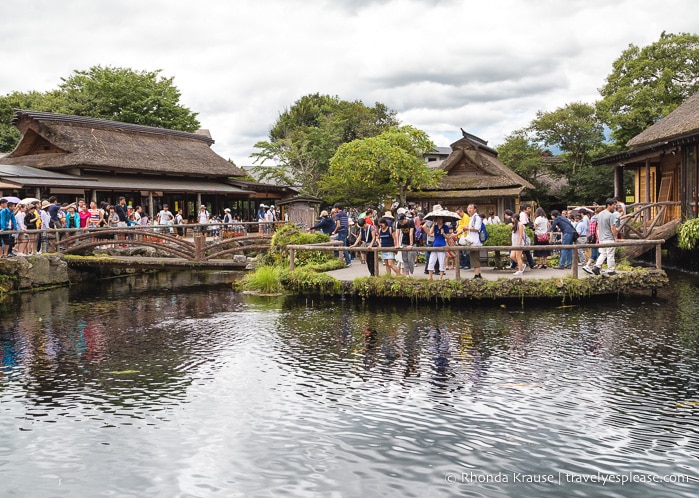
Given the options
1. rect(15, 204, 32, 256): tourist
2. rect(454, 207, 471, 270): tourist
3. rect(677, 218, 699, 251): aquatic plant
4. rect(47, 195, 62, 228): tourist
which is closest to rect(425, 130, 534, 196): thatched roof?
rect(677, 218, 699, 251): aquatic plant

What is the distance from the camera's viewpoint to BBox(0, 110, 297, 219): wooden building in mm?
27547

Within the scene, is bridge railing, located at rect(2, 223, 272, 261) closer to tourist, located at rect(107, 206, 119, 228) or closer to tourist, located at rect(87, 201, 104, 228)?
tourist, located at rect(87, 201, 104, 228)

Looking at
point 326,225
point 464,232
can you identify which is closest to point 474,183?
point 326,225

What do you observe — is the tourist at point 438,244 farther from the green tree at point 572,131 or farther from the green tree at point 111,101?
the green tree at point 111,101

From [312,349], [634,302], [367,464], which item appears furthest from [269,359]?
[634,302]

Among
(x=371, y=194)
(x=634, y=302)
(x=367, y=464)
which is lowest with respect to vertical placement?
(x=367, y=464)

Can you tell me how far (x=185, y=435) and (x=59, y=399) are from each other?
7.87 ft

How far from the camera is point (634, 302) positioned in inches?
544

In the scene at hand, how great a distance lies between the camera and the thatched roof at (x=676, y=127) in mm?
20625

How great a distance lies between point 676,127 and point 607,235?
10912 mm

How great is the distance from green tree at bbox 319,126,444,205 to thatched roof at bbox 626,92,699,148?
11.4 metres

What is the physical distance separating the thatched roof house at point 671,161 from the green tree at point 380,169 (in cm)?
996

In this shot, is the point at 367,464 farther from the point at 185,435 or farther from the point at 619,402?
the point at 619,402

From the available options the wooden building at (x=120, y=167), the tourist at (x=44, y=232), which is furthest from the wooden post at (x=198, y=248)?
the wooden building at (x=120, y=167)
